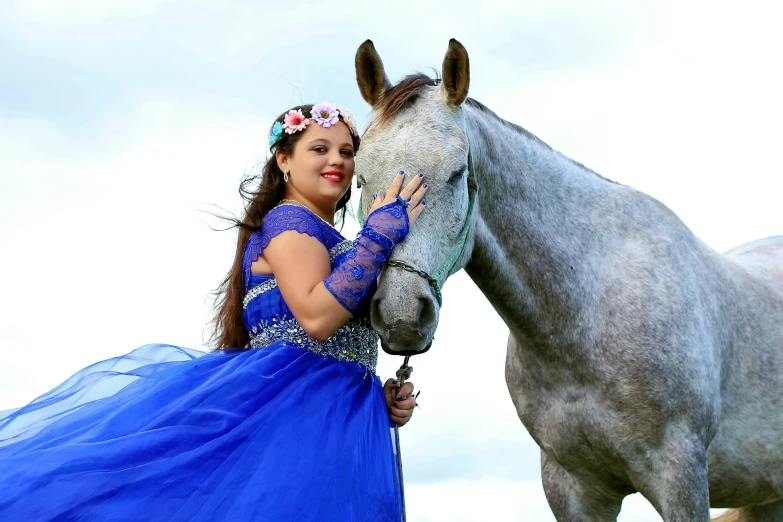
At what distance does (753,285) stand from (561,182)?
1555 millimetres

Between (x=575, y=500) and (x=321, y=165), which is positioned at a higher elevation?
(x=321, y=165)

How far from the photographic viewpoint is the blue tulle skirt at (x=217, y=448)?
8.75 ft

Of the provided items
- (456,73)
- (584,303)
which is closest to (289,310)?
(456,73)

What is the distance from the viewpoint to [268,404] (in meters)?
2.96

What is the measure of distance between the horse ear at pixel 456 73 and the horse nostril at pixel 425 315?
0.87 m

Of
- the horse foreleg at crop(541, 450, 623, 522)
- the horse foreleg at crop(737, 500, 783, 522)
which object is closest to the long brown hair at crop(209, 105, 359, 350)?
the horse foreleg at crop(541, 450, 623, 522)

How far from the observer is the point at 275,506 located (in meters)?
2.71

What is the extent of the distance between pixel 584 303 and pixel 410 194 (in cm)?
114

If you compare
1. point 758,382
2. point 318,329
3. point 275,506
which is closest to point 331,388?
point 318,329

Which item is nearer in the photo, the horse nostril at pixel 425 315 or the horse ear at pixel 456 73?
the horse nostril at pixel 425 315

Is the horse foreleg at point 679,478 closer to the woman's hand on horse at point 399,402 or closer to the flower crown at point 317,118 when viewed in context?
the woman's hand on horse at point 399,402

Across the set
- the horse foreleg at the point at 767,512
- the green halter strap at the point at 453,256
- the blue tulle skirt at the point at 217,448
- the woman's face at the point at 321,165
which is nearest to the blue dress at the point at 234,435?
the blue tulle skirt at the point at 217,448

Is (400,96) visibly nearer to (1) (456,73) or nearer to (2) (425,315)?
(1) (456,73)

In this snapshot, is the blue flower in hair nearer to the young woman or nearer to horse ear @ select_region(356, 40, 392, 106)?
the young woman
